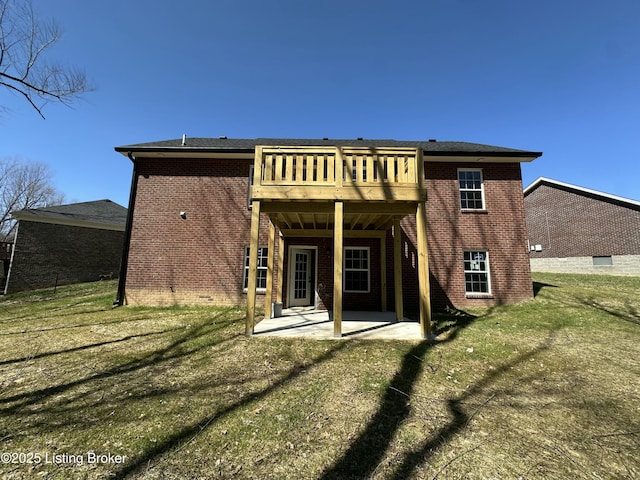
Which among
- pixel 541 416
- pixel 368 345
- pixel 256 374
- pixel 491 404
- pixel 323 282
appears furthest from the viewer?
pixel 323 282

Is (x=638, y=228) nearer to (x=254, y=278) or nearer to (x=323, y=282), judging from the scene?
(x=323, y=282)

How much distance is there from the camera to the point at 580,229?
1869 cm

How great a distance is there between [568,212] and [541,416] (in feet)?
72.7

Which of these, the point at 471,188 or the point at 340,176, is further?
the point at 471,188

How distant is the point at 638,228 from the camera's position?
15.7 meters

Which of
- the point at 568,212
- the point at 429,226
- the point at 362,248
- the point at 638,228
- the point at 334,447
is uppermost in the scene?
the point at 568,212

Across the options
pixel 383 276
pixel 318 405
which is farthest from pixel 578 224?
pixel 318 405

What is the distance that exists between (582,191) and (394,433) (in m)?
23.2

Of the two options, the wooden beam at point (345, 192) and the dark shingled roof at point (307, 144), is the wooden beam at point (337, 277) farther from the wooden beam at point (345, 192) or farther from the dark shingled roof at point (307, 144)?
the dark shingled roof at point (307, 144)

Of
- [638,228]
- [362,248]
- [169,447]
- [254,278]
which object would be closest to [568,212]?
[638,228]

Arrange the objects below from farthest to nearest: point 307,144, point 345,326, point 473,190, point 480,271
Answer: point 307,144 < point 473,190 < point 480,271 < point 345,326

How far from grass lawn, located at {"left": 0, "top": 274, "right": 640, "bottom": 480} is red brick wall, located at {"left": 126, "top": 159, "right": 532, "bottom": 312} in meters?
3.28

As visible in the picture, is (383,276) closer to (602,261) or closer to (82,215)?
(602,261)

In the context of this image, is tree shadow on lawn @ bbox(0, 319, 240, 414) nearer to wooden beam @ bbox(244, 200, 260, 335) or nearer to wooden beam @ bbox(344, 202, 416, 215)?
wooden beam @ bbox(244, 200, 260, 335)
